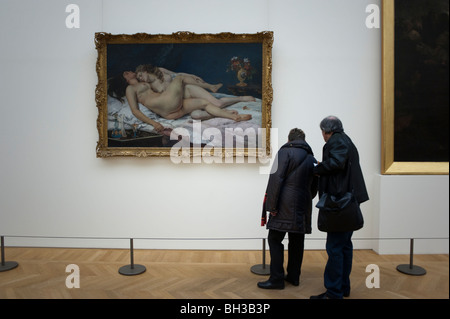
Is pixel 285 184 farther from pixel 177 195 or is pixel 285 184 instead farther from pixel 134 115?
pixel 134 115

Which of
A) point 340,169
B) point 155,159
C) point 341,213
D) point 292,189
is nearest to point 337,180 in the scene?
point 340,169

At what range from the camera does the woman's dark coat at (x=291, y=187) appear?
444 centimetres

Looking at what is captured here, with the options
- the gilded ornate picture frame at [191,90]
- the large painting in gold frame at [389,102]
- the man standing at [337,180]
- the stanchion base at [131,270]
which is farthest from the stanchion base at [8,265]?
the large painting in gold frame at [389,102]

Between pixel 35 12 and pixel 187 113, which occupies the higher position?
pixel 35 12

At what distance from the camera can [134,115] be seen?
20.8ft

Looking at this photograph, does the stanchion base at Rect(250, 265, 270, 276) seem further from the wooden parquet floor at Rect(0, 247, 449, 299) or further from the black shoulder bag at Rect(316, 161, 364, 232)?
the black shoulder bag at Rect(316, 161, 364, 232)

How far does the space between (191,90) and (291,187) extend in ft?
9.16

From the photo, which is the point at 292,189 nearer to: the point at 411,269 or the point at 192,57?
the point at 411,269

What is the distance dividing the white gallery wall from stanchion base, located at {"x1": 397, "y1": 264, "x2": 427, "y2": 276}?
876 millimetres

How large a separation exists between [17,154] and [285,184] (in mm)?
4997

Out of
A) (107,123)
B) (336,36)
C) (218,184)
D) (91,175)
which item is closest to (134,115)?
(107,123)

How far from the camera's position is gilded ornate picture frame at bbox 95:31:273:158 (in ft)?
20.6

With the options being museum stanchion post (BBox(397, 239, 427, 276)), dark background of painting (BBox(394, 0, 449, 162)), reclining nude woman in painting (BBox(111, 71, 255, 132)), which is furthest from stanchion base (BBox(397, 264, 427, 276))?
reclining nude woman in painting (BBox(111, 71, 255, 132))

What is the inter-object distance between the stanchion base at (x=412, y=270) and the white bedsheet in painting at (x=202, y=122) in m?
3.07
